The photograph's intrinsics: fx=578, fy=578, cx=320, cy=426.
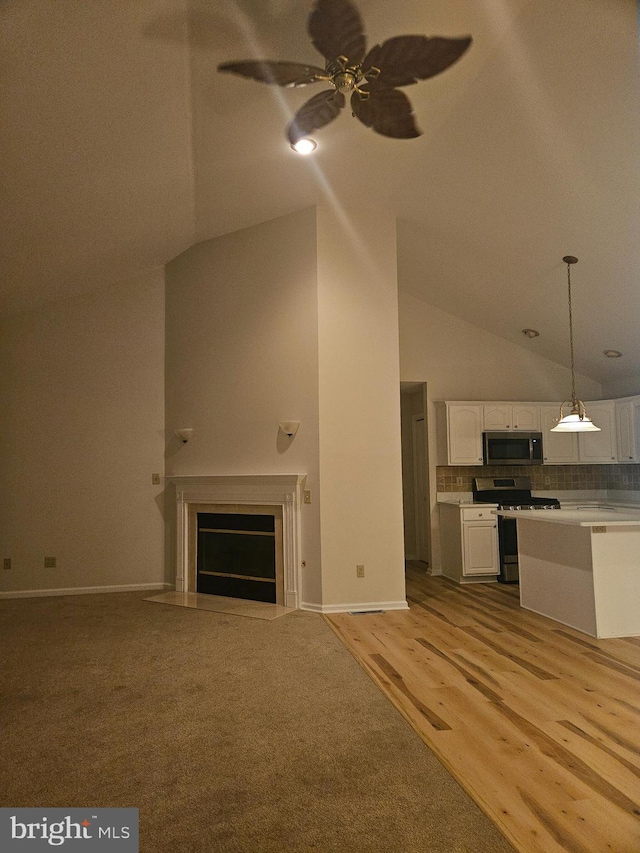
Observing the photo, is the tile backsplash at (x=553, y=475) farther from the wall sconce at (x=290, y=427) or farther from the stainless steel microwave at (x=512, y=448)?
the wall sconce at (x=290, y=427)

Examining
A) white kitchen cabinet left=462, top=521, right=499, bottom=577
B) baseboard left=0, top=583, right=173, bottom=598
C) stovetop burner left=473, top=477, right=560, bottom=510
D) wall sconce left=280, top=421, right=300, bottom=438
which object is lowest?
baseboard left=0, top=583, right=173, bottom=598

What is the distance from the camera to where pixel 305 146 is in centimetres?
437

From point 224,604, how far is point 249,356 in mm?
2494

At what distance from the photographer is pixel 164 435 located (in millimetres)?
6676

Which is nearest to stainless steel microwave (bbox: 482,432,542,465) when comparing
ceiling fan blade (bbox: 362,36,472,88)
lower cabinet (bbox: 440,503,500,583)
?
lower cabinet (bbox: 440,503,500,583)

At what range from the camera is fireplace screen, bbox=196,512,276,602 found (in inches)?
227

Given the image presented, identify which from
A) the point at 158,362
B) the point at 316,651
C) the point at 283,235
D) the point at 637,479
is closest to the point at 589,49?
the point at 283,235

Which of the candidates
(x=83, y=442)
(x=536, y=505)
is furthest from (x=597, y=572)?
(x=83, y=442)

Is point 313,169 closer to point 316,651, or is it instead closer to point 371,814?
point 316,651

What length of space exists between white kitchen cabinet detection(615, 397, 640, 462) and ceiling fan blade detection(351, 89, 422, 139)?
503cm

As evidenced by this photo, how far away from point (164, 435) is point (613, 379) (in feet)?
19.2

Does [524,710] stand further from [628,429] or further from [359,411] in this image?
[628,429]

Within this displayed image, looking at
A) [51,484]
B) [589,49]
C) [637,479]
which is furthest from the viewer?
[637,479]

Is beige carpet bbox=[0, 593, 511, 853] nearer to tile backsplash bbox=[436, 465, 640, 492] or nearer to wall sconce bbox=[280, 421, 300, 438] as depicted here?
wall sconce bbox=[280, 421, 300, 438]
